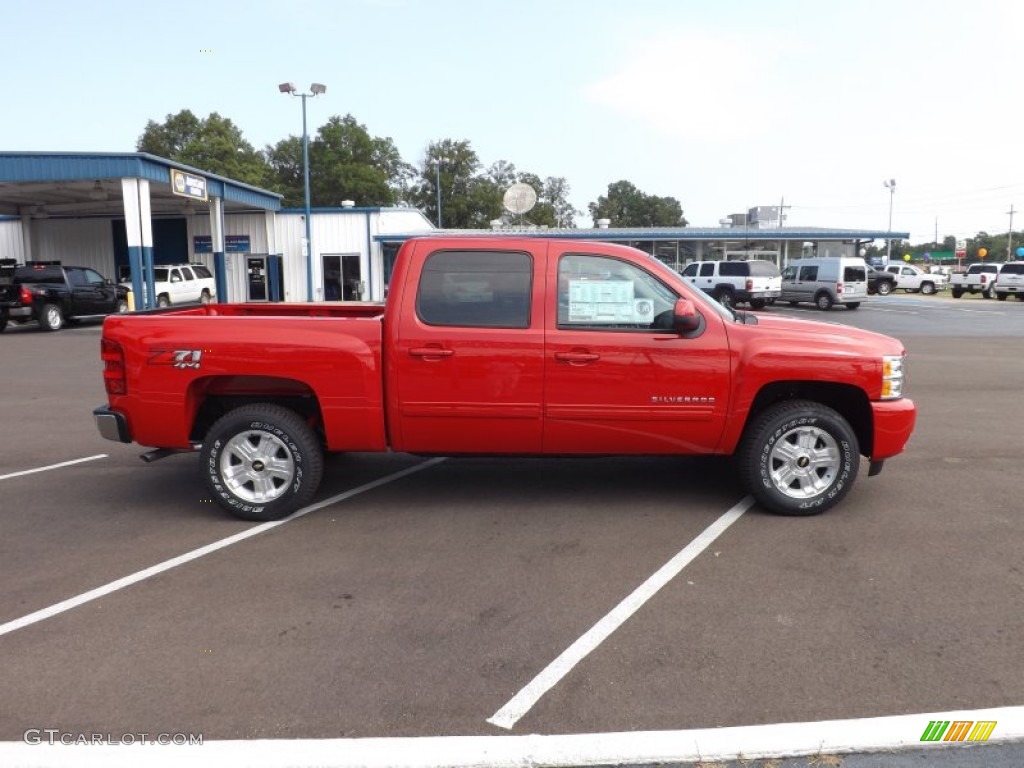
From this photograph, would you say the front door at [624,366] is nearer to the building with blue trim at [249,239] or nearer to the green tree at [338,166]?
the building with blue trim at [249,239]

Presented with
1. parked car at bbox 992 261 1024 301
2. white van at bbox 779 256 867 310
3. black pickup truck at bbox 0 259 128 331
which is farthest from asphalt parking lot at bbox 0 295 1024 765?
parked car at bbox 992 261 1024 301

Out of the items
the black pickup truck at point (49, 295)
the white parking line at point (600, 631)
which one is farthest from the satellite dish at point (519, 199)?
the white parking line at point (600, 631)

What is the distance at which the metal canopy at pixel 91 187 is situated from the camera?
73.6 ft

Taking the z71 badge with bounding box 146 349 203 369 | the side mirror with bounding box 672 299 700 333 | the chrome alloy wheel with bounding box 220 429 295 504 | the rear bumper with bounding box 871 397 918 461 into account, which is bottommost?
the chrome alloy wheel with bounding box 220 429 295 504

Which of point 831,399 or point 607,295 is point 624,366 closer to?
point 607,295

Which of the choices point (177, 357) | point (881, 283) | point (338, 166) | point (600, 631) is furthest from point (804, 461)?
point (338, 166)

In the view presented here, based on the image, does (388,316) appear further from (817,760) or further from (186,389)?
(817,760)

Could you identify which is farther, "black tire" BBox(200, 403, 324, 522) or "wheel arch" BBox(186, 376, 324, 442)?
"wheel arch" BBox(186, 376, 324, 442)

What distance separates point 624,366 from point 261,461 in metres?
2.47

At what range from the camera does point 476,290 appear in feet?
17.2

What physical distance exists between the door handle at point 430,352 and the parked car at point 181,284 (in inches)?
934

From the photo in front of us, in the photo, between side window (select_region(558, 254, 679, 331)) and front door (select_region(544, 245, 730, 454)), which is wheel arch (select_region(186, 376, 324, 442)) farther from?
side window (select_region(558, 254, 679, 331))

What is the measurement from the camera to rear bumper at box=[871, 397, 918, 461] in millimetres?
5262

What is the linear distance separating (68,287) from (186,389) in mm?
19621
